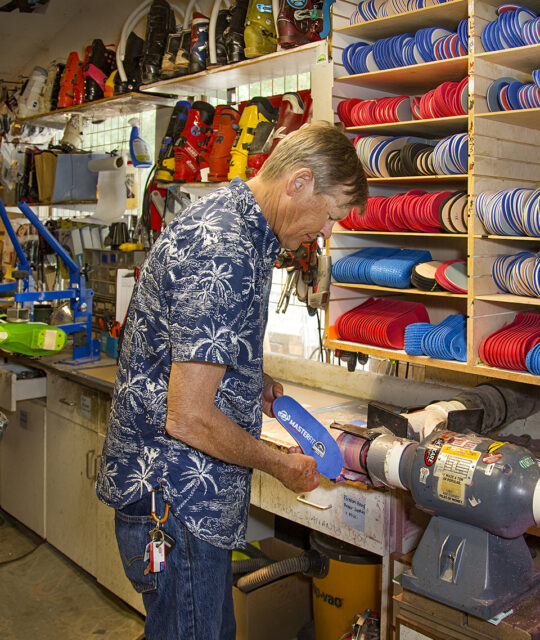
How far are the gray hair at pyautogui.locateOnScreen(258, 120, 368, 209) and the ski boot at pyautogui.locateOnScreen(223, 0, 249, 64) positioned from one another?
5.40 feet

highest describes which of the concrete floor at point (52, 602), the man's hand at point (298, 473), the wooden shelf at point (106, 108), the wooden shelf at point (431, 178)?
the wooden shelf at point (106, 108)

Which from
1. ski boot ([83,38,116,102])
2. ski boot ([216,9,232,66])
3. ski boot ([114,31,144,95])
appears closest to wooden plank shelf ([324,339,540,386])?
ski boot ([216,9,232,66])

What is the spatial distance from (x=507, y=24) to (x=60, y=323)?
2.72 meters

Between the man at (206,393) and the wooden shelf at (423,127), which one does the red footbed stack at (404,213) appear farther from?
the man at (206,393)

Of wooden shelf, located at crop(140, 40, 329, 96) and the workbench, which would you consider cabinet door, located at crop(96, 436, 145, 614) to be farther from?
wooden shelf, located at crop(140, 40, 329, 96)

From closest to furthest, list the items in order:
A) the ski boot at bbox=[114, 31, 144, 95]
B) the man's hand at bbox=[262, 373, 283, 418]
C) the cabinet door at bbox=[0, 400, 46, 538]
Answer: the man's hand at bbox=[262, 373, 283, 418] < the cabinet door at bbox=[0, 400, 46, 538] < the ski boot at bbox=[114, 31, 144, 95]

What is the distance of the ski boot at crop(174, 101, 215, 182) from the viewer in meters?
3.38

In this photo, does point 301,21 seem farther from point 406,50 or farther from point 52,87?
point 52,87

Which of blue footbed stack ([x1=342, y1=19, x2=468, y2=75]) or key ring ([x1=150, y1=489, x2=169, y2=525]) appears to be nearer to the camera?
key ring ([x1=150, y1=489, x2=169, y2=525])

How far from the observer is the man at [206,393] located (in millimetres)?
1317

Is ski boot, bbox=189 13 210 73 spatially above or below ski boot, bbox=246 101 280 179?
above

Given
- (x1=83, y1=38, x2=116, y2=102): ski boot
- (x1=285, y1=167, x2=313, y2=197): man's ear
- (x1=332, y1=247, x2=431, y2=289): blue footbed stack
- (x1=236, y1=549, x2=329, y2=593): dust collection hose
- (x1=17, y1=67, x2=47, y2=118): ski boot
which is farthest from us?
(x1=17, y1=67, x2=47, y2=118): ski boot

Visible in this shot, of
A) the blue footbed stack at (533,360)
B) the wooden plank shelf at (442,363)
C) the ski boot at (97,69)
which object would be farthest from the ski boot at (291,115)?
the ski boot at (97,69)

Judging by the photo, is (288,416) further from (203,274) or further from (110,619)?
(110,619)
